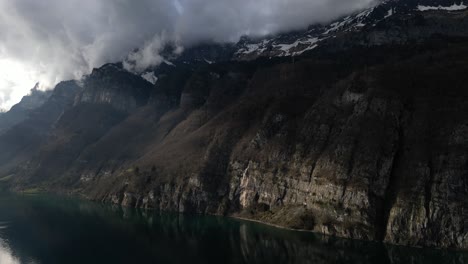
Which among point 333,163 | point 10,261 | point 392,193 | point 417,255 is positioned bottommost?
point 10,261

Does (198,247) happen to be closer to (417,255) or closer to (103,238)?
(103,238)

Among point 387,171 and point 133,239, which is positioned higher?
point 387,171

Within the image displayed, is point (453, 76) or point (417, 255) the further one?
point (453, 76)

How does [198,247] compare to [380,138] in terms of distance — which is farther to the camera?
[380,138]

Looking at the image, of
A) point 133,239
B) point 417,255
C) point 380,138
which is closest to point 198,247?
point 133,239

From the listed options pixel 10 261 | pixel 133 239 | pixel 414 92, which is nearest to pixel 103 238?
pixel 133 239

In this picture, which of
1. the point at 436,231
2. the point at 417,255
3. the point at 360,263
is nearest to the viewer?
the point at 360,263

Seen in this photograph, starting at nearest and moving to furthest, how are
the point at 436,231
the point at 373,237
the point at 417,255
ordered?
the point at 417,255 < the point at 436,231 < the point at 373,237

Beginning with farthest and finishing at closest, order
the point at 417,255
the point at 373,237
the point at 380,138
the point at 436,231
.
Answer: the point at 380,138 < the point at 373,237 < the point at 436,231 < the point at 417,255

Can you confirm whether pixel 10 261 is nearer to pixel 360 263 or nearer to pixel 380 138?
pixel 360 263
